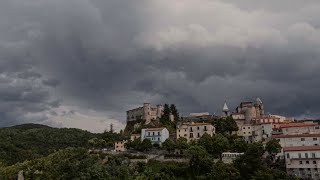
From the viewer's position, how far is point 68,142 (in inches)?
5364

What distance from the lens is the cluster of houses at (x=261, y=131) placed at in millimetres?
74312

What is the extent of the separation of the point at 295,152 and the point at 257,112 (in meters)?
42.9

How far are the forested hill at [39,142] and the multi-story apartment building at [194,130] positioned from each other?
21.5 m

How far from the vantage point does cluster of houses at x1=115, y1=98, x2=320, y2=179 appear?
7431cm

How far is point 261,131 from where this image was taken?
10025 cm

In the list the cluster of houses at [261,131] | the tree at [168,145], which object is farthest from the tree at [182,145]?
the cluster of houses at [261,131]

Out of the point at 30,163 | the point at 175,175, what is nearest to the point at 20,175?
the point at 30,163

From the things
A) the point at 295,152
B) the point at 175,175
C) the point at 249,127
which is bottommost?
the point at 175,175

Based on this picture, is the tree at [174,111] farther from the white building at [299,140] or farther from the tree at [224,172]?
the tree at [224,172]

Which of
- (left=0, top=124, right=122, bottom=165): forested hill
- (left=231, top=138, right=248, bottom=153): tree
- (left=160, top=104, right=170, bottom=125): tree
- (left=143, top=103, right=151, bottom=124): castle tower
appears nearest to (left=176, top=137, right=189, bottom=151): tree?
(left=231, top=138, right=248, bottom=153): tree

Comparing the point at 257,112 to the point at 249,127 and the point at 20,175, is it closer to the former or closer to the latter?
A: the point at 249,127

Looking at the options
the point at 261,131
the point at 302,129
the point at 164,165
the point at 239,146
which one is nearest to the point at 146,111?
the point at 261,131

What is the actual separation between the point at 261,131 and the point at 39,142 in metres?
82.6

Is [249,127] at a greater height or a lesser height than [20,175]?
greater
